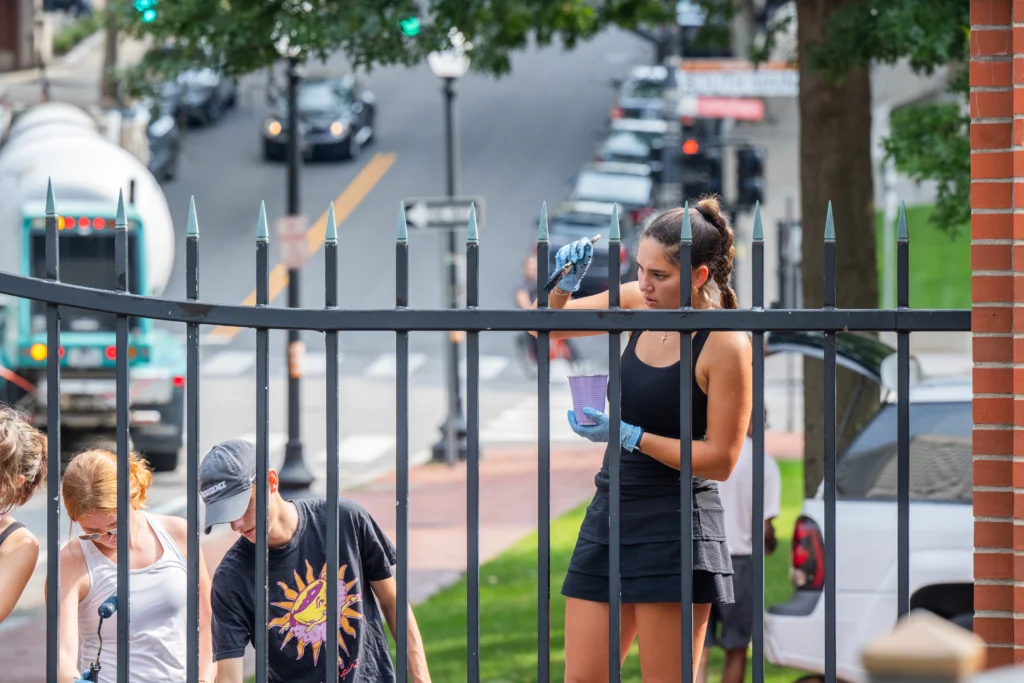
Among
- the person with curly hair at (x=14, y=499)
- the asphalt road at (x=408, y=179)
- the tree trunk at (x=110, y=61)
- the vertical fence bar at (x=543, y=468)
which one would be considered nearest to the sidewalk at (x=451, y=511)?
the person with curly hair at (x=14, y=499)

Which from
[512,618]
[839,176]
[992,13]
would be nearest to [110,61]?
[512,618]

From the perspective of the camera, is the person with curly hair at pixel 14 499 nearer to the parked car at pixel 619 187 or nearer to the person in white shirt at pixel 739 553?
the person in white shirt at pixel 739 553

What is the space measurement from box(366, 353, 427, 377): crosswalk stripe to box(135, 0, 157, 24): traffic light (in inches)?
578

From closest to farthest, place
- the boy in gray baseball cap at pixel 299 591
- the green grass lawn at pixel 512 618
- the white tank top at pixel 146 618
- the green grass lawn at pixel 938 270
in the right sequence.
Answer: the boy in gray baseball cap at pixel 299 591 < the white tank top at pixel 146 618 < the green grass lawn at pixel 512 618 < the green grass lawn at pixel 938 270

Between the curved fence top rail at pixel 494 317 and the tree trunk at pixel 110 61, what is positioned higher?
the tree trunk at pixel 110 61

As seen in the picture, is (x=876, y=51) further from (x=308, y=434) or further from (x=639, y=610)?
(x=308, y=434)

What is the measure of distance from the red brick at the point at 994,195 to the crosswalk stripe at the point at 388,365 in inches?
788

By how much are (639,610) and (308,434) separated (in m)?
15.6

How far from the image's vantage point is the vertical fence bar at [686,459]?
127 inches

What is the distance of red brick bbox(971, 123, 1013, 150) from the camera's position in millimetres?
3250

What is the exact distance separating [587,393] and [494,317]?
0.35 meters

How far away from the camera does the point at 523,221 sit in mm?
33875

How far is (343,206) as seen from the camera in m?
34.6

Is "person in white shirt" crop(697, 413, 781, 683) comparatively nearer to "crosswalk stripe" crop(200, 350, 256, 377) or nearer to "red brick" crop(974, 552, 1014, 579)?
"red brick" crop(974, 552, 1014, 579)
